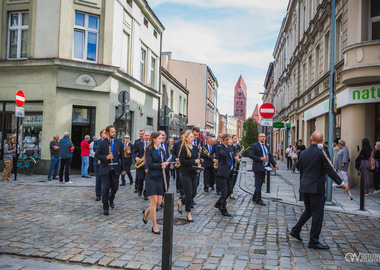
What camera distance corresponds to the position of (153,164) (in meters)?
5.82

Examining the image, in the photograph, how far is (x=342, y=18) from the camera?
1319cm

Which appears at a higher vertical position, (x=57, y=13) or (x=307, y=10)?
(x=307, y=10)

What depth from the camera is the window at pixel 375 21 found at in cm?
1160

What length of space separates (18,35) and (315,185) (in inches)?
590

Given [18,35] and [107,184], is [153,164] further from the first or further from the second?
[18,35]

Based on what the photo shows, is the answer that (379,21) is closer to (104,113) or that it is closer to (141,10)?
(104,113)

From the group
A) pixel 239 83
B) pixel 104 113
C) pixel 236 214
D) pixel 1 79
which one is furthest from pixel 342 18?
pixel 239 83

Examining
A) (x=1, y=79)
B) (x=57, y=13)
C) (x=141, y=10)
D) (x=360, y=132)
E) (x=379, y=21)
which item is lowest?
(x=360, y=132)

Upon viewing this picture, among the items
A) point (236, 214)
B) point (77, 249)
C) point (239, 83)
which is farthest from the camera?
point (239, 83)

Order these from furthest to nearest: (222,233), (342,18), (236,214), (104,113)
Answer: (104,113)
(342,18)
(236,214)
(222,233)

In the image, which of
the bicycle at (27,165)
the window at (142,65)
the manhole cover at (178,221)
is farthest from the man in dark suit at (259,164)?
the window at (142,65)

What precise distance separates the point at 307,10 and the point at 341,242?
19.1 meters

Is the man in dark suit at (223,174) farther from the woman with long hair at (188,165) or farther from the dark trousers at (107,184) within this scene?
the dark trousers at (107,184)

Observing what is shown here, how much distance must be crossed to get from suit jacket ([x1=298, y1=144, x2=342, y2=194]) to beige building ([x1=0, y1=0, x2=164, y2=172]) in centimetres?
1097
